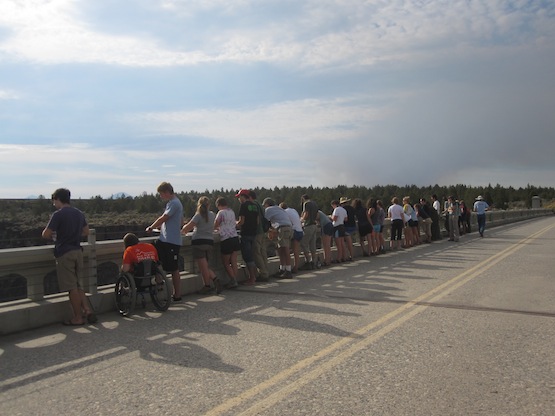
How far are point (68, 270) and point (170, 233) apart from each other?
1.97 meters

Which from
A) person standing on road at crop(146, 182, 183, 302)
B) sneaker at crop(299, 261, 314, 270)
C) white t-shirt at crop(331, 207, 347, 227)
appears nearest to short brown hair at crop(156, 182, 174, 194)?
person standing on road at crop(146, 182, 183, 302)

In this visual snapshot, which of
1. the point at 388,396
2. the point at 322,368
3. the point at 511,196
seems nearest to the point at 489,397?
the point at 388,396

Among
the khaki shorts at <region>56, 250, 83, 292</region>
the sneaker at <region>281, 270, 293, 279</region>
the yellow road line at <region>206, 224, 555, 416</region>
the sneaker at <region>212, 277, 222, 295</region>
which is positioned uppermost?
the khaki shorts at <region>56, 250, 83, 292</region>

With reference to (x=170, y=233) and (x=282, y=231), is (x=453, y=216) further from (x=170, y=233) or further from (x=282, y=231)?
(x=170, y=233)

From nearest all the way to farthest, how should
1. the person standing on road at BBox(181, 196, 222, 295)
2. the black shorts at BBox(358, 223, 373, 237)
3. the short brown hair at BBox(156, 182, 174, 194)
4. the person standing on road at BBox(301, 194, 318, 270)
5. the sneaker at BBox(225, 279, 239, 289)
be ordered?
1. the short brown hair at BBox(156, 182, 174, 194)
2. the person standing on road at BBox(181, 196, 222, 295)
3. the sneaker at BBox(225, 279, 239, 289)
4. the person standing on road at BBox(301, 194, 318, 270)
5. the black shorts at BBox(358, 223, 373, 237)

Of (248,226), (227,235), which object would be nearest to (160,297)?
(227,235)

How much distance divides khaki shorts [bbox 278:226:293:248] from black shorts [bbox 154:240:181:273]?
3554 millimetres

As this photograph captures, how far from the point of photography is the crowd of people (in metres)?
7.31

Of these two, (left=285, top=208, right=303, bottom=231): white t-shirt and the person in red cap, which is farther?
(left=285, top=208, right=303, bottom=231): white t-shirt

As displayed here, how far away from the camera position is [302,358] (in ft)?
18.2

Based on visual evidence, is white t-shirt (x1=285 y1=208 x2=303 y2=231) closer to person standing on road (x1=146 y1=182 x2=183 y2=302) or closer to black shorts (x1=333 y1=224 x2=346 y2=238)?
black shorts (x1=333 y1=224 x2=346 y2=238)

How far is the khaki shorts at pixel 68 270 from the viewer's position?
23.7 ft

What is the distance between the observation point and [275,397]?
174 inches

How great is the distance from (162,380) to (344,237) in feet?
36.2
